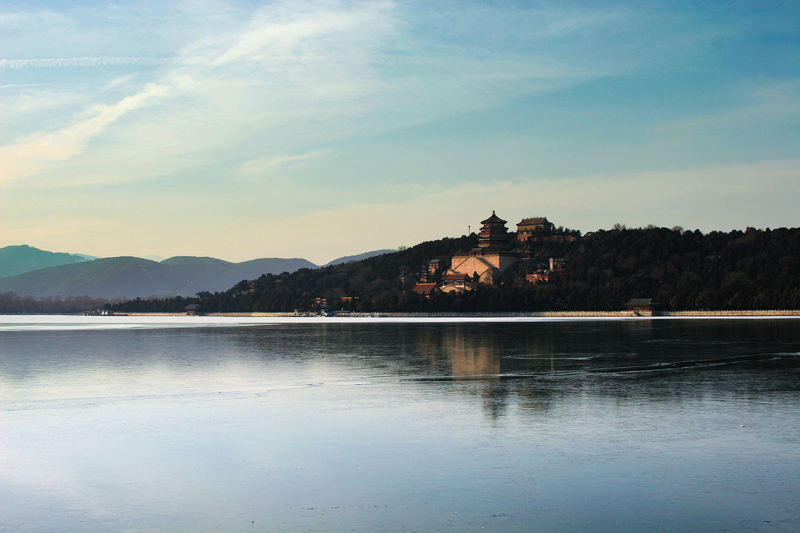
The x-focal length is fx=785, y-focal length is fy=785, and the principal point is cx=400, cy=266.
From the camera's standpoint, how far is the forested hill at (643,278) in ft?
369

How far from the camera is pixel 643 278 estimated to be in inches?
5221

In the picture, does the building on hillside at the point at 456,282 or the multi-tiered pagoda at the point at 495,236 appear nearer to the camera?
the building on hillside at the point at 456,282

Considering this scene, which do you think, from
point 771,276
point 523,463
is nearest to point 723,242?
point 771,276

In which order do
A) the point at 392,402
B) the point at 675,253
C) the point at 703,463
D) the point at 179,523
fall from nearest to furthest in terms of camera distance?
the point at 179,523, the point at 703,463, the point at 392,402, the point at 675,253

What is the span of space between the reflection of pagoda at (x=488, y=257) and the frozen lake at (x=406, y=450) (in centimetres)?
12847

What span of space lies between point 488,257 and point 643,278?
3945 cm

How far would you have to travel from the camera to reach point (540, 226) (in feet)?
626

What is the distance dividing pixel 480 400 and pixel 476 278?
138m

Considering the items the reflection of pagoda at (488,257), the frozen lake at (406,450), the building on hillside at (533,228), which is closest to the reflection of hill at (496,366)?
the frozen lake at (406,450)

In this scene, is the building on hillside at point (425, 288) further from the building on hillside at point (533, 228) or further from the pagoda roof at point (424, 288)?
the building on hillside at point (533, 228)

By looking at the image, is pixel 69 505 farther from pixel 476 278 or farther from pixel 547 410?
pixel 476 278

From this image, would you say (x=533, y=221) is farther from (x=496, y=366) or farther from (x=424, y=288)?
(x=496, y=366)

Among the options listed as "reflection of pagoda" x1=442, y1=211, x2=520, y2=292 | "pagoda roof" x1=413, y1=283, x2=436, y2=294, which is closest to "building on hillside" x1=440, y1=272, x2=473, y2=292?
"reflection of pagoda" x1=442, y1=211, x2=520, y2=292

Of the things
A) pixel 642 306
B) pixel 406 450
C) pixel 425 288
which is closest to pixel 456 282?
pixel 425 288
